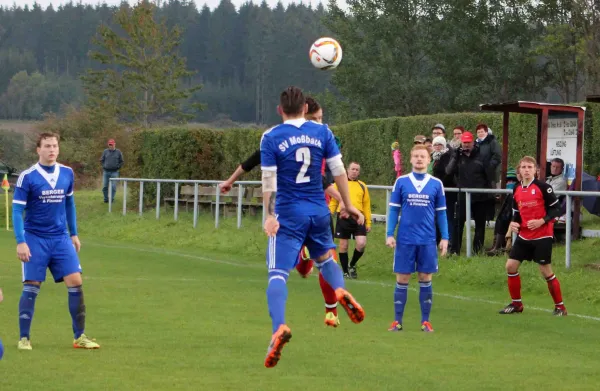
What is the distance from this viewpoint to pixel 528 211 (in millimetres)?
14000

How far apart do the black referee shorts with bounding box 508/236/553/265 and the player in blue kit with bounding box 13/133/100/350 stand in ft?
19.1

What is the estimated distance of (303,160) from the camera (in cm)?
838

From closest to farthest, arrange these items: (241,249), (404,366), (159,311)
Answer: (404,366)
(159,311)
(241,249)

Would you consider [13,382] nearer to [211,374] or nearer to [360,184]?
[211,374]

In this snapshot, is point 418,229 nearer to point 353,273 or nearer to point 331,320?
point 331,320

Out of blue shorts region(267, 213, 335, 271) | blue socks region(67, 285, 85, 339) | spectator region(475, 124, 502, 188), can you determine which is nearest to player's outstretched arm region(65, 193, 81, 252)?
blue socks region(67, 285, 85, 339)

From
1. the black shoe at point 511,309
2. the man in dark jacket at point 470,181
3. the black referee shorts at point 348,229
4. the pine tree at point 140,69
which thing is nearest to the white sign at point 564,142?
the man in dark jacket at point 470,181

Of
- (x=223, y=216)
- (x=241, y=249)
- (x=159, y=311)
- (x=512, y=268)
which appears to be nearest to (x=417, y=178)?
(x=512, y=268)

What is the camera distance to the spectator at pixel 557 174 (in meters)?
18.2

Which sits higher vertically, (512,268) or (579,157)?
(579,157)

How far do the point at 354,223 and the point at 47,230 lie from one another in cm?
831

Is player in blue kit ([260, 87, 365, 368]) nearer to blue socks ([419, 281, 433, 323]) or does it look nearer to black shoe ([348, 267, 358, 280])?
blue socks ([419, 281, 433, 323])

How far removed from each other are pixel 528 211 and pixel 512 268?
0.73m

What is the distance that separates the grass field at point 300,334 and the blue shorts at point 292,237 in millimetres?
938
